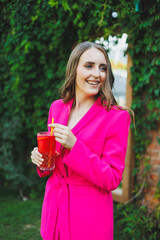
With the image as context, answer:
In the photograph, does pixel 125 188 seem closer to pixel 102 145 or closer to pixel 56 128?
pixel 102 145

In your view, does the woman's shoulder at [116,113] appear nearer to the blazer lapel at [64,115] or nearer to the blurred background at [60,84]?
the blazer lapel at [64,115]

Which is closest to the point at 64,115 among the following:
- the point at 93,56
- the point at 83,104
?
the point at 83,104

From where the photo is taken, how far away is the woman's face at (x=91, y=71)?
4.99ft

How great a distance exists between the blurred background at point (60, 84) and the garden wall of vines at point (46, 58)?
0.01 metres

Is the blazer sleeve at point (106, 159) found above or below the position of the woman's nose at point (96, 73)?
below

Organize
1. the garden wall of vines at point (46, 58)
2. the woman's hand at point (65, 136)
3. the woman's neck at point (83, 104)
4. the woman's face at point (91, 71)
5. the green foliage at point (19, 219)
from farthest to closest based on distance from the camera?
the green foliage at point (19, 219) → the garden wall of vines at point (46, 58) → the woman's neck at point (83, 104) → the woman's face at point (91, 71) → the woman's hand at point (65, 136)

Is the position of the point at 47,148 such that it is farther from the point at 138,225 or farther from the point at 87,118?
the point at 138,225

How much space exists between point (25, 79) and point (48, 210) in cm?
300

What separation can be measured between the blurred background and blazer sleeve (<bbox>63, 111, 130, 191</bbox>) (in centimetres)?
102

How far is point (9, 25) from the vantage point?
10.5ft

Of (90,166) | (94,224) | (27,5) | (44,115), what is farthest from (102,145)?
(44,115)

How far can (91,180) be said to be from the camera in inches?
52.9

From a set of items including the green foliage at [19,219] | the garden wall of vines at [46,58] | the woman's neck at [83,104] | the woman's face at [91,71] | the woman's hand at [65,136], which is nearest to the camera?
the woman's hand at [65,136]

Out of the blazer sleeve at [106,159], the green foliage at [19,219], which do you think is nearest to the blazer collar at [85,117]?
the blazer sleeve at [106,159]
